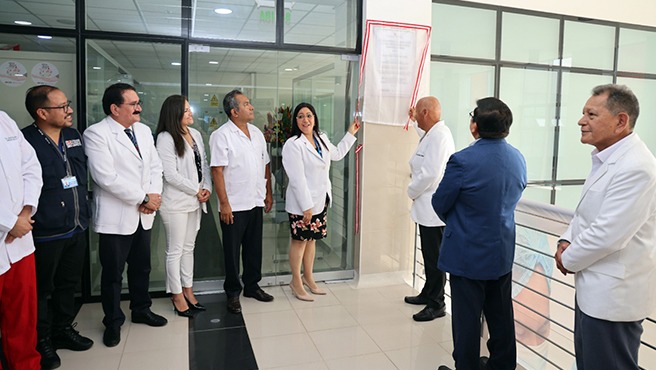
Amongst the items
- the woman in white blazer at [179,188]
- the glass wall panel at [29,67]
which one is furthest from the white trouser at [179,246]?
the glass wall panel at [29,67]

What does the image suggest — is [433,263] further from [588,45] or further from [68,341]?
[588,45]

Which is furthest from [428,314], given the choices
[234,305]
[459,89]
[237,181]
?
[459,89]

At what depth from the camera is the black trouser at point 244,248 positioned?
12.1ft

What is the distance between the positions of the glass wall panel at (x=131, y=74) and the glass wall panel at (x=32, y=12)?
0.95 feet

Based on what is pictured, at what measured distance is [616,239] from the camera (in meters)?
1.74

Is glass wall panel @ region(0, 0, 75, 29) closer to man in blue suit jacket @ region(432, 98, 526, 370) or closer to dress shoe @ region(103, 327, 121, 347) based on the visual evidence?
dress shoe @ region(103, 327, 121, 347)

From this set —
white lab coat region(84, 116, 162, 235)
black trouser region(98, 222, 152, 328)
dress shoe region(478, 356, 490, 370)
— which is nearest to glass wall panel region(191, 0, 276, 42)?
white lab coat region(84, 116, 162, 235)

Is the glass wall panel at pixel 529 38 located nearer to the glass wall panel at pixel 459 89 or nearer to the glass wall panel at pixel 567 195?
the glass wall panel at pixel 459 89

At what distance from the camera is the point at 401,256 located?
14.5 feet

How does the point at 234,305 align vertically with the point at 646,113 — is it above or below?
below

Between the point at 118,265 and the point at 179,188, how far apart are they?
26.6 inches

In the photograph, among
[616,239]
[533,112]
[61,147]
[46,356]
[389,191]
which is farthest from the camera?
[533,112]

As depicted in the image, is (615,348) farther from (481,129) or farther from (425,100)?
(425,100)

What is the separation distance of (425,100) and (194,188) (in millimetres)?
1875
